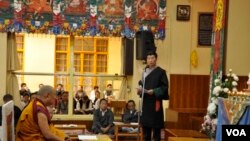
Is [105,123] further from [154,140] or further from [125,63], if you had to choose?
[154,140]

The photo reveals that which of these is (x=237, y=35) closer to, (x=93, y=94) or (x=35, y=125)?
(x=93, y=94)

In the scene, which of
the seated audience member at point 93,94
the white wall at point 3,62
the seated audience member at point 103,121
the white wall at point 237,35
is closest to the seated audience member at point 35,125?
the white wall at point 237,35

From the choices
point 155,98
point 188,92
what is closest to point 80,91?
point 188,92

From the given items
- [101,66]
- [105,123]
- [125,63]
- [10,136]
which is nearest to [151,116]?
[10,136]

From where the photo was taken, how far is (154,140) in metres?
5.17

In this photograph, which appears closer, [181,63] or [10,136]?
[10,136]

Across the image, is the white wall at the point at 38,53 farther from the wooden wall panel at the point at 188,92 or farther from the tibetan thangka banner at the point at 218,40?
the tibetan thangka banner at the point at 218,40

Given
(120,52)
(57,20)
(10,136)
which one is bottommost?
(10,136)

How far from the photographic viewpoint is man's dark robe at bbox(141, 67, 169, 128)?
515 centimetres

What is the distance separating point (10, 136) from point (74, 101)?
5360 mm

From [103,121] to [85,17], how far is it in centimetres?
210

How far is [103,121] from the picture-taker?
833 cm

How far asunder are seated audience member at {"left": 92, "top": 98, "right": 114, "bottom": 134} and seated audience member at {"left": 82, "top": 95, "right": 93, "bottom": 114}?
1081 mm

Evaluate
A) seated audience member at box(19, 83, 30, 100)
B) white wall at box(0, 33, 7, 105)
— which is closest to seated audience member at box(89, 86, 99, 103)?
seated audience member at box(19, 83, 30, 100)
